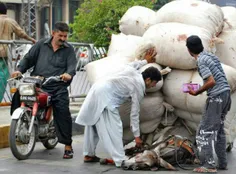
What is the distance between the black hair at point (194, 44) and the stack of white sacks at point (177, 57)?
0.51 meters

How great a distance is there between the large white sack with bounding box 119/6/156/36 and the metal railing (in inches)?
117

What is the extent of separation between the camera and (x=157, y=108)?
7406 millimetres

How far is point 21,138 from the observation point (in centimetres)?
721

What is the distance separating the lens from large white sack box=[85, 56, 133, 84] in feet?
24.7

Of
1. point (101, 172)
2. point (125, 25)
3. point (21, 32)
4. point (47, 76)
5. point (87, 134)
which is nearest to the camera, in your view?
point (101, 172)

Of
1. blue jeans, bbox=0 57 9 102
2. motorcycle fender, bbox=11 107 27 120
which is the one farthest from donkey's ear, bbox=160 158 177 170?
blue jeans, bbox=0 57 9 102

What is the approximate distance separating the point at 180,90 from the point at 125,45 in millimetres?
1134

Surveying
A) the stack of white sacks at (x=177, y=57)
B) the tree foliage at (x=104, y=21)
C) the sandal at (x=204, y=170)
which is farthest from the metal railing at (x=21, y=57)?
the sandal at (x=204, y=170)

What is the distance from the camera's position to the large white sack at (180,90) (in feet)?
23.5

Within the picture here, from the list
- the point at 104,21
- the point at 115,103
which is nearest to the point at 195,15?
the point at 115,103

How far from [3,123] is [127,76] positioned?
2743mm

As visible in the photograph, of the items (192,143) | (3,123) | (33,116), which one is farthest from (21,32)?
(192,143)

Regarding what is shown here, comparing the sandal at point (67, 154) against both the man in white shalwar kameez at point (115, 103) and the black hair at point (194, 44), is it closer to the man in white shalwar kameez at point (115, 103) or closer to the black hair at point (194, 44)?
the man in white shalwar kameez at point (115, 103)

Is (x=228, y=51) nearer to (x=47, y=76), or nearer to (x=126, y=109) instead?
(x=126, y=109)
